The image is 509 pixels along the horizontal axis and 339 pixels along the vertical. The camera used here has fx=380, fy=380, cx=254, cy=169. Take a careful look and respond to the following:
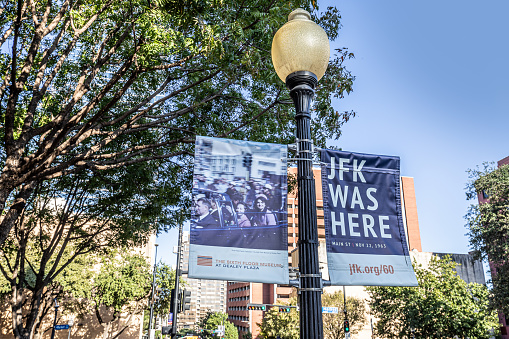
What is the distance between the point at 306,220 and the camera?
3.77 meters

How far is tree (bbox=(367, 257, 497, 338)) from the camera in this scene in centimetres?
2356

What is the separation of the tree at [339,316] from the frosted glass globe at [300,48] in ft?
119

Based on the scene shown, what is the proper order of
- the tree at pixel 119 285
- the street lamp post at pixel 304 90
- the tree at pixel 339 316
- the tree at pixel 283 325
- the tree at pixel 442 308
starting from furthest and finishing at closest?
the tree at pixel 283 325
the tree at pixel 339 316
the tree at pixel 119 285
the tree at pixel 442 308
the street lamp post at pixel 304 90

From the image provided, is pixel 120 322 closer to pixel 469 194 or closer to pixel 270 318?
pixel 270 318

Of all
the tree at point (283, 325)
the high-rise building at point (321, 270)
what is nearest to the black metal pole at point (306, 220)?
the high-rise building at point (321, 270)

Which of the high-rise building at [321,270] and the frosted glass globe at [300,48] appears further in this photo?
the high-rise building at [321,270]

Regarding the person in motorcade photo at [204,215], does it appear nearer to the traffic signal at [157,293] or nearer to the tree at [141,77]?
the tree at [141,77]

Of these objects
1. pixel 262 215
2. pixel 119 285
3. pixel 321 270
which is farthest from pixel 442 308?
pixel 119 285

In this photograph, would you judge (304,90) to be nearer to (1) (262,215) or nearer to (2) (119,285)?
(1) (262,215)

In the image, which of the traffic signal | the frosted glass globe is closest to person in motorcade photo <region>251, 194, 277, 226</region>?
the frosted glass globe

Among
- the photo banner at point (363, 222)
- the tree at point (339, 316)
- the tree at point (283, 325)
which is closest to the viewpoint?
the photo banner at point (363, 222)

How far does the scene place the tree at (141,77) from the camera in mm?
8414

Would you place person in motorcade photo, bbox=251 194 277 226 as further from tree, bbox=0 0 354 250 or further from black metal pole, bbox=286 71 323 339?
tree, bbox=0 0 354 250

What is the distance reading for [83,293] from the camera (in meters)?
30.5
